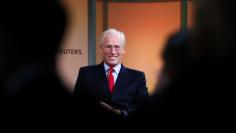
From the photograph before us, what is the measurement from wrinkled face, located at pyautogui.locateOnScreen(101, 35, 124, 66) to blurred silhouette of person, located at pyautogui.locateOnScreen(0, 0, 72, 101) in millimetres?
1277

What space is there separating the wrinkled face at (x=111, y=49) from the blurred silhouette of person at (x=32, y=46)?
1277 mm

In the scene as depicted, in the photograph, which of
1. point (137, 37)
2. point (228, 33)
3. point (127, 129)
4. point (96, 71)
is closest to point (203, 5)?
point (228, 33)

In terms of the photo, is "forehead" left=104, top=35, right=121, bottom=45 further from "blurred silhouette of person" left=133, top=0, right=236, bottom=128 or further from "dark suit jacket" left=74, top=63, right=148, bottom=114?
"blurred silhouette of person" left=133, top=0, right=236, bottom=128

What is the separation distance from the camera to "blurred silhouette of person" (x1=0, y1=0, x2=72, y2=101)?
17.8 inches

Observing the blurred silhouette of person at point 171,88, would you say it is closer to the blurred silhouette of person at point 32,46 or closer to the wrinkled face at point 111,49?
the blurred silhouette of person at point 32,46

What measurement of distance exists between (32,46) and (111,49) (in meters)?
1.35

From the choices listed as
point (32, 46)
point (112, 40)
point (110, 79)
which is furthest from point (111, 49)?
point (32, 46)

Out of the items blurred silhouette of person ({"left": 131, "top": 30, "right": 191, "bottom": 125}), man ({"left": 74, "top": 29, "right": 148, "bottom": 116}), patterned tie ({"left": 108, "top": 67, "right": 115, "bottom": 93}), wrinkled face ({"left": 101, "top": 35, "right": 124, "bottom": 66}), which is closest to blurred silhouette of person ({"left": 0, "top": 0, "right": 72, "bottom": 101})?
blurred silhouette of person ({"left": 131, "top": 30, "right": 191, "bottom": 125})

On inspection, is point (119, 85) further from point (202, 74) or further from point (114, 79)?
point (202, 74)

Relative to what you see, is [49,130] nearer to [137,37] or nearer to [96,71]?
[96,71]

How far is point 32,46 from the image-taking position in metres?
0.46

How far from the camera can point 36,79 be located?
448mm

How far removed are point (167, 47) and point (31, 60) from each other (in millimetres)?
135

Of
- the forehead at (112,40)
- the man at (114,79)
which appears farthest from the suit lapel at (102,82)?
the forehead at (112,40)
